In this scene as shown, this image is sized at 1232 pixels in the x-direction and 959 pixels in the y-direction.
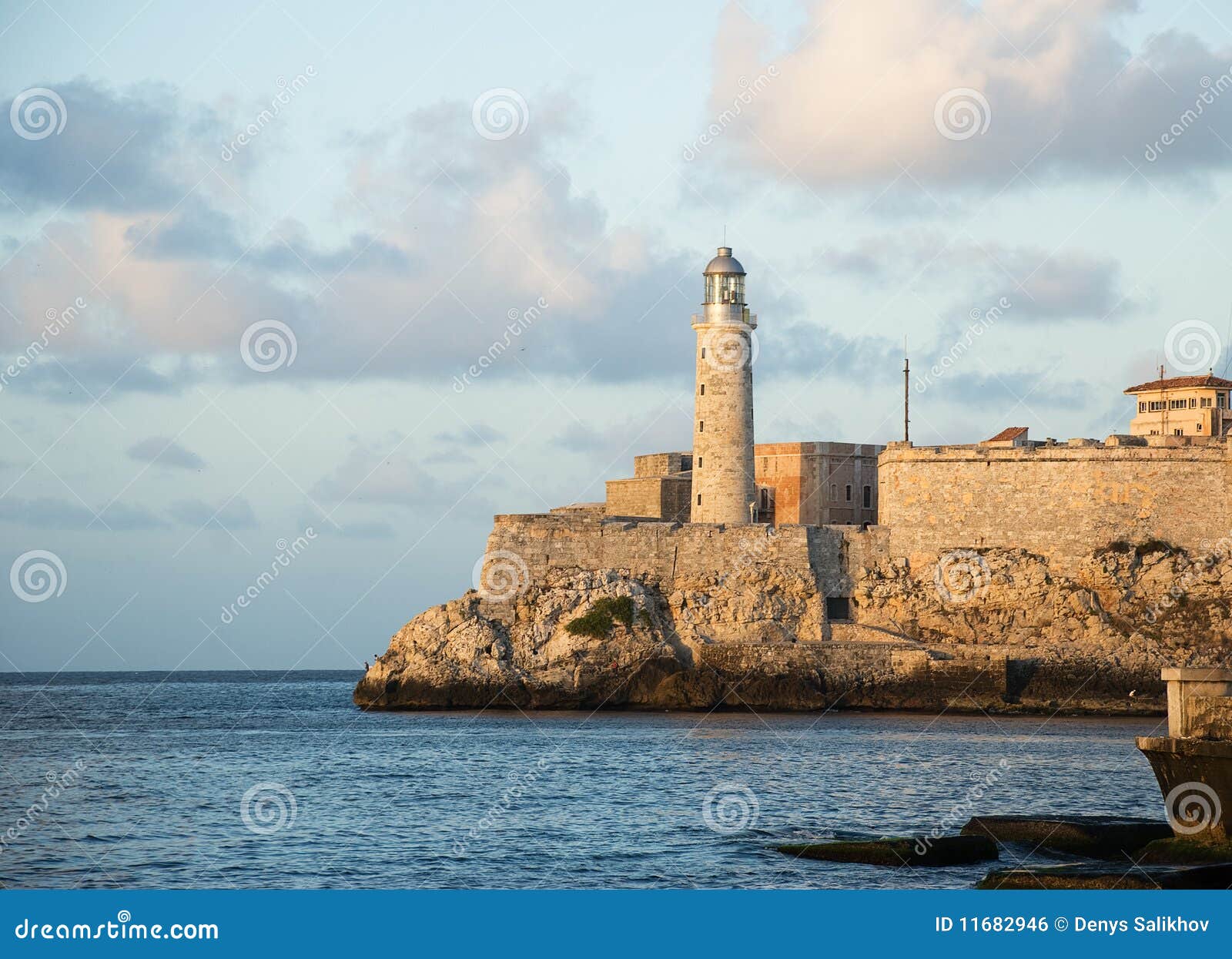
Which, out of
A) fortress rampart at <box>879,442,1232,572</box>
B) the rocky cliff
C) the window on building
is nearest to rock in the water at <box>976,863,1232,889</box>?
the rocky cliff

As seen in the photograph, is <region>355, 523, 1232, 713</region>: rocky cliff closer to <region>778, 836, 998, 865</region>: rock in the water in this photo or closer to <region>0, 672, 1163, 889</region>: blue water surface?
<region>0, 672, 1163, 889</region>: blue water surface

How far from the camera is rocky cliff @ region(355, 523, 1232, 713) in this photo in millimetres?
38312

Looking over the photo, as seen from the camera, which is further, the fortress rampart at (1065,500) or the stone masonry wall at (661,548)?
the stone masonry wall at (661,548)

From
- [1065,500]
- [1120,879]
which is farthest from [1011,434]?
[1120,879]

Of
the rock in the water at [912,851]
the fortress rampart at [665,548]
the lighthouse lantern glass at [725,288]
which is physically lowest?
the rock in the water at [912,851]

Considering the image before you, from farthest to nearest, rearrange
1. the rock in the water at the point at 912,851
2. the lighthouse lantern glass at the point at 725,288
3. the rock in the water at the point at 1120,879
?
the lighthouse lantern glass at the point at 725,288 < the rock in the water at the point at 912,851 < the rock in the water at the point at 1120,879

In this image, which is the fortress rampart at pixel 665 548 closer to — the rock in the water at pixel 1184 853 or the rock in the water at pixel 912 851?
the rock in the water at pixel 912 851

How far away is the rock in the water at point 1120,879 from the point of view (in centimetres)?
1364

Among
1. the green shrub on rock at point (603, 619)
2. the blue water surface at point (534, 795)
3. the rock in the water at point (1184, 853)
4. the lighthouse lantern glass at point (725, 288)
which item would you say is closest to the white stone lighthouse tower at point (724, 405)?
the lighthouse lantern glass at point (725, 288)

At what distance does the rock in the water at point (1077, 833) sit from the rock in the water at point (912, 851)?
0.60m

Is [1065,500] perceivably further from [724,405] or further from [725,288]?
[725,288]

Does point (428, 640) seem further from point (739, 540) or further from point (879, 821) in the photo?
point (879, 821)

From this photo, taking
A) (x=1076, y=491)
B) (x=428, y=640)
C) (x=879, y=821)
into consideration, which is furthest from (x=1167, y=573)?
(x=879, y=821)

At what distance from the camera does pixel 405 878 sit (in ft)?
54.2
